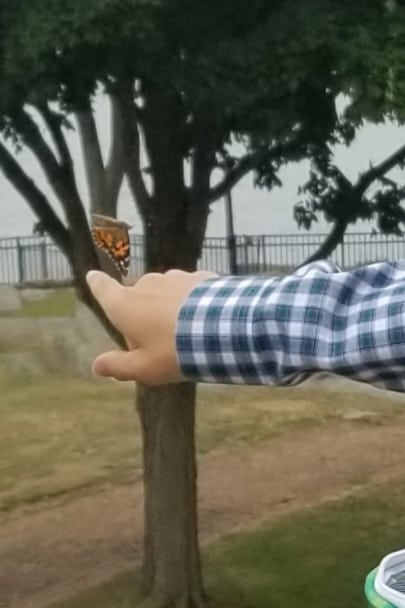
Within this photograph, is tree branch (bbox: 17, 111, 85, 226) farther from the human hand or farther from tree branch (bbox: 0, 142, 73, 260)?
the human hand

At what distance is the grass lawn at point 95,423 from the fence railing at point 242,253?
4.52 meters

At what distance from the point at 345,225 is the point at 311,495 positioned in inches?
136

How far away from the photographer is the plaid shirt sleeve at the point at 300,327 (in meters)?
1.63

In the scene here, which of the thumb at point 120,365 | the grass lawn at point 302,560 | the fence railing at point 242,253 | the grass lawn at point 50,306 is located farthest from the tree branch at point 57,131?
the grass lawn at point 50,306

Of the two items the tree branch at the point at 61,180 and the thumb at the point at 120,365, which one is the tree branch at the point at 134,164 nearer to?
the tree branch at the point at 61,180

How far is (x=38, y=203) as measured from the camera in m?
6.71

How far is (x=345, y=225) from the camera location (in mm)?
6770

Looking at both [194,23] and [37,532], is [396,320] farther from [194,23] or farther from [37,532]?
[37,532]

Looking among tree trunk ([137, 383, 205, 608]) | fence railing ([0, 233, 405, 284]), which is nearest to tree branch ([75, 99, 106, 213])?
tree trunk ([137, 383, 205, 608])

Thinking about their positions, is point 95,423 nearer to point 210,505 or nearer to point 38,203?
point 210,505

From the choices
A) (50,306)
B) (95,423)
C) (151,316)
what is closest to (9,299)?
(50,306)

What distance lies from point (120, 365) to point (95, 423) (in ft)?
35.8

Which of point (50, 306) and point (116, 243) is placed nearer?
point (116, 243)

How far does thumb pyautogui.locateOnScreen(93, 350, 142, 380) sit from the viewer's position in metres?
1.90
